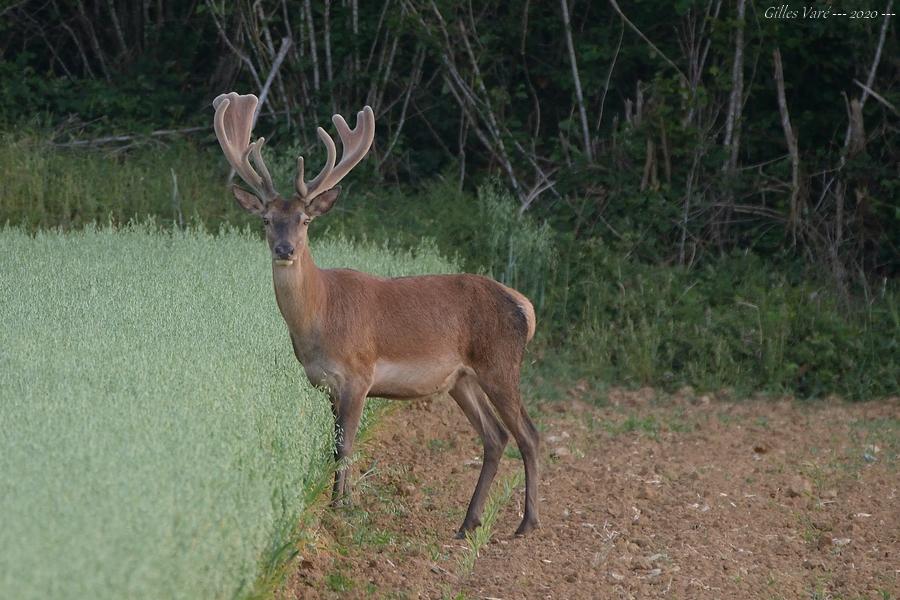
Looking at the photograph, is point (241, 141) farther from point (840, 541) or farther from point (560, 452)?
point (840, 541)

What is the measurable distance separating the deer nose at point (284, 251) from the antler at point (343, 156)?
342mm

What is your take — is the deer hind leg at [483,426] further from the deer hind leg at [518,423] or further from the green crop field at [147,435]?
the green crop field at [147,435]

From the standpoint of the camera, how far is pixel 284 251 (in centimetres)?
641

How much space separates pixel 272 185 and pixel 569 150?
805 cm

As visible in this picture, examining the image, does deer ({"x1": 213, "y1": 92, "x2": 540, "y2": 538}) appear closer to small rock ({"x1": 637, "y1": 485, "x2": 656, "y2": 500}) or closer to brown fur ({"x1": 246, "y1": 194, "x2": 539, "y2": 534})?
brown fur ({"x1": 246, "y1": 194, "x2": 539, "y2": 534})

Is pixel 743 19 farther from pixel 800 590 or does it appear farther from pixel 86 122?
pixel 800 590

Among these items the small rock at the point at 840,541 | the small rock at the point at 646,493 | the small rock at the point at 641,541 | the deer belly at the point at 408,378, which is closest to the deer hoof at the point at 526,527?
the small rock at the point at 641,541

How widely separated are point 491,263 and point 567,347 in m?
1.13

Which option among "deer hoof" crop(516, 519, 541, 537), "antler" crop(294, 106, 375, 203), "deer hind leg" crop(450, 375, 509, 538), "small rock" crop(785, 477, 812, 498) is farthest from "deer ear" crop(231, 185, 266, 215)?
"small rock" crop(785, 477, 812, 498)

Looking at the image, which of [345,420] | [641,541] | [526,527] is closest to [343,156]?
[345,420]

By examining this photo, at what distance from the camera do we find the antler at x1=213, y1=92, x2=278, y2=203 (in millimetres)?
6809

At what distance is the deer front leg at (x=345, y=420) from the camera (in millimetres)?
6528

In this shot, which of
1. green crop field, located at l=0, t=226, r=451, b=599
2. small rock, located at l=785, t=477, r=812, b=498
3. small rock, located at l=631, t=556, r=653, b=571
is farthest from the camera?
small rock, located at l=785, t=477, r=812, b=498

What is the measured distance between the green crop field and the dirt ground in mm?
737
